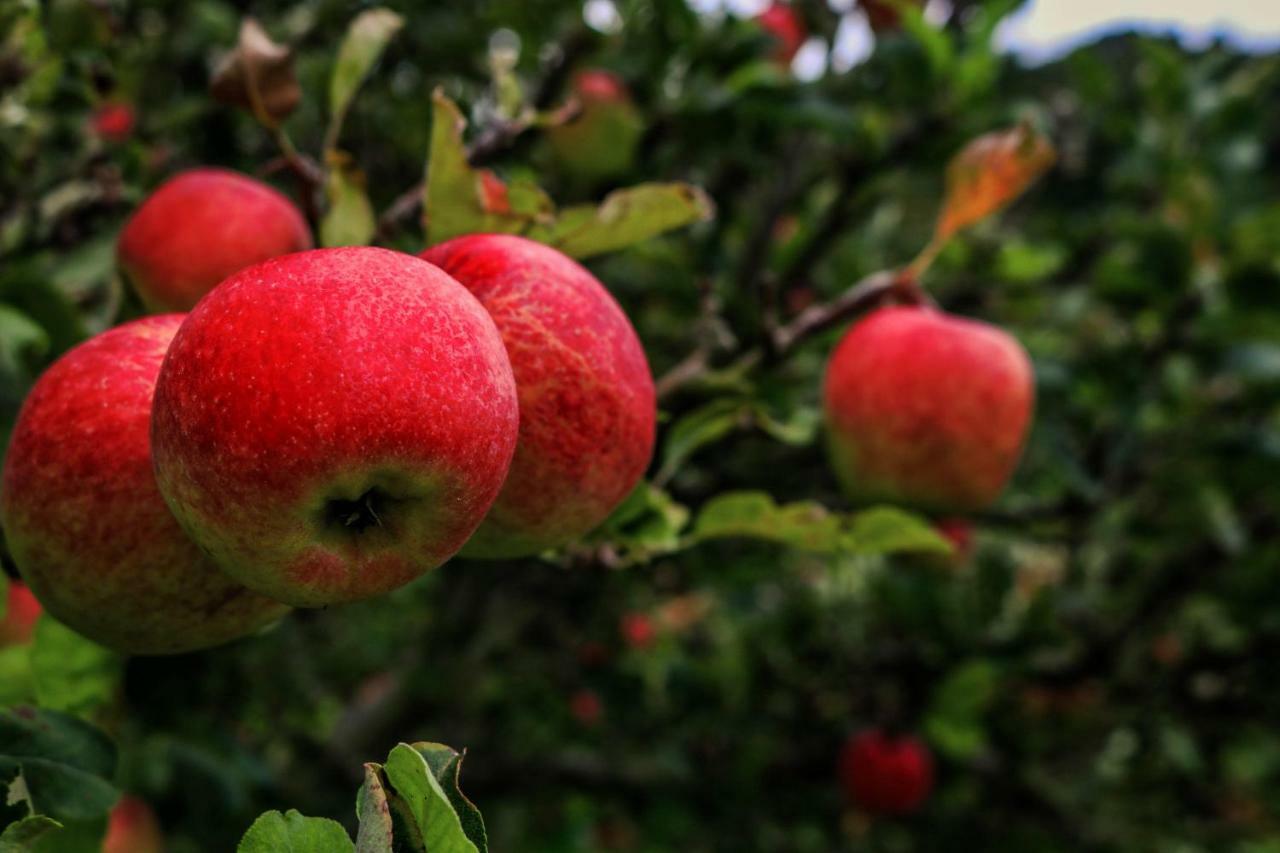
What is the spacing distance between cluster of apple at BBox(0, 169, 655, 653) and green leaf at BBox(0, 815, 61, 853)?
157mm

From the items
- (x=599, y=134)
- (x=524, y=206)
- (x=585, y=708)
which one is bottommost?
(x=585, y=708)

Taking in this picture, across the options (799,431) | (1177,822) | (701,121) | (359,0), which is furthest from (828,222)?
(1177,822)

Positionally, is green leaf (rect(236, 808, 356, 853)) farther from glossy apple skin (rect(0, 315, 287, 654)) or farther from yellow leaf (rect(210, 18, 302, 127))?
yellow leaf (rect(210, 18, 302, 127))

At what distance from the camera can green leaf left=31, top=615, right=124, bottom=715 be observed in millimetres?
925

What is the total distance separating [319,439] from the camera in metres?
0.57

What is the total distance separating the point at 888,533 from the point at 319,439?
0.62 meters

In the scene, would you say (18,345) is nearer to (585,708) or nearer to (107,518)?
(107,518)

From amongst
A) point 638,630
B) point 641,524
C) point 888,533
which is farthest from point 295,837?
point 638,630

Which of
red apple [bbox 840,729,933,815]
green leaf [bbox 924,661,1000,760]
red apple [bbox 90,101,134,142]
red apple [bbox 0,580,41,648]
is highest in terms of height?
red apple [bbox 90,101,134,142]

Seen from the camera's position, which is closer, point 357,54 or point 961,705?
point 357,54

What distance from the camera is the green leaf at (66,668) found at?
0.93 metres

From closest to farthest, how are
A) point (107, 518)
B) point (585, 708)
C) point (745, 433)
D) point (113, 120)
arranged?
point (107, 518) < point (745, 433) < point (113, 120) < point (585, 708)

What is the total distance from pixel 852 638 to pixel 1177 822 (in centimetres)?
130

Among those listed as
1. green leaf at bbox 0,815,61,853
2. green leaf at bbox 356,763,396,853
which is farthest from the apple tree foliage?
green leaf at bbox 0,815,61,853
